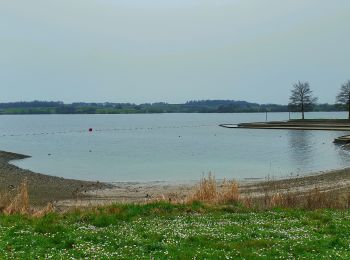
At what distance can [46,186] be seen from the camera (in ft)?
106

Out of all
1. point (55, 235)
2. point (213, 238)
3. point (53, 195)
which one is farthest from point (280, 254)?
point (53, 195)

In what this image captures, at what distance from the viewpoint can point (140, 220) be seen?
13.9 metres

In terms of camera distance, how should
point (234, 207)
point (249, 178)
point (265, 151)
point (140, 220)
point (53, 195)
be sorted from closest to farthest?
point (140, 220) < point (234, 207) < point (53, 195) < point (249, 178) < point (265, 151)

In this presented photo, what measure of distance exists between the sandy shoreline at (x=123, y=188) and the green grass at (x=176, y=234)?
30.0 ft

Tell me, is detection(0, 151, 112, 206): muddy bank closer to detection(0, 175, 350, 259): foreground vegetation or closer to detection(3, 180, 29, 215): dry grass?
detection(3, 180, 29, 215): dry grass

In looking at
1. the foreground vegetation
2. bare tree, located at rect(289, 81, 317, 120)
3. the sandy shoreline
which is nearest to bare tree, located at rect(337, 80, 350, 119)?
bare tree, located at rect(289, 81, 317, 120)

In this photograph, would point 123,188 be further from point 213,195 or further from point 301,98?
point 301,98

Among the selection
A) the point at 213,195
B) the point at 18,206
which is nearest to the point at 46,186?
the point at 18,206

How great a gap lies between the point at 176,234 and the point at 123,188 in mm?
21493

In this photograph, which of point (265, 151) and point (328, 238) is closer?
point (328, 238)

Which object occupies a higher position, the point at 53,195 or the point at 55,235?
the point at 55,235

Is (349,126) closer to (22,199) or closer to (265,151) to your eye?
(265,151)

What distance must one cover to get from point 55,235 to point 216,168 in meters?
35.1

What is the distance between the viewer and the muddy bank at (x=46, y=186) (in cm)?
2688
